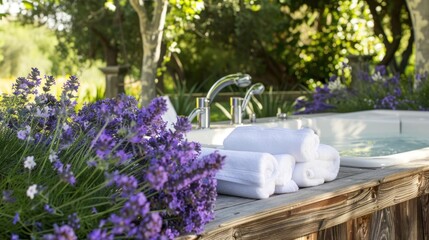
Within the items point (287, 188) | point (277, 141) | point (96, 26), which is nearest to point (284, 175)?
point (287, 188)

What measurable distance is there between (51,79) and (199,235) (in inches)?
22.0

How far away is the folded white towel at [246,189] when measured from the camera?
6.23 feet

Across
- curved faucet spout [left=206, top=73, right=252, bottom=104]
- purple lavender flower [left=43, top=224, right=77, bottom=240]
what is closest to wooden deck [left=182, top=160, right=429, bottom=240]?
purple lavender flower [left=43, top=224, right=77, bottom=240]

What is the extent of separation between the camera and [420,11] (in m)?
6.18

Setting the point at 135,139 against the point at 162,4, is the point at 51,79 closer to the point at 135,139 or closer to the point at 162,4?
the point at 135,139

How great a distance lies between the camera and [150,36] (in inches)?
255

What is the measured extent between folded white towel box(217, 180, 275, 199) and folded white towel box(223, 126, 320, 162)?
0.59 feet

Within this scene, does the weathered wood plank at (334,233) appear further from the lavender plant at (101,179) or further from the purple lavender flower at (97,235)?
the purple lavender flower at (97,235)

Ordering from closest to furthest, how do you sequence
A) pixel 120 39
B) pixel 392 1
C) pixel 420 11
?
pixel 420 11 → pixel 392 1 → pixel 120 39

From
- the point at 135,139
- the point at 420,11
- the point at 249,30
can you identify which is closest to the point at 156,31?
the point at 420,11

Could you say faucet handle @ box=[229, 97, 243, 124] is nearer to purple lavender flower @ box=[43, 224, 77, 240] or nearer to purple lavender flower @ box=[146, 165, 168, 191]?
purple lavender flower @ box=[146, 165, 168, 191]

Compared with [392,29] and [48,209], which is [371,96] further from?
[48,209]

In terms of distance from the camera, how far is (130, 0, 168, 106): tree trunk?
634cm

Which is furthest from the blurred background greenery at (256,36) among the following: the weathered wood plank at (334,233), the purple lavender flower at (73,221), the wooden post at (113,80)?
the purple lavender flower at (73,221)
